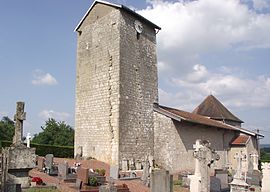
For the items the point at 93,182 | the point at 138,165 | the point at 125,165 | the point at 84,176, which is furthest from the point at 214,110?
the point at 84,176

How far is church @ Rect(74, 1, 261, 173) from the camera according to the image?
21.1 metres

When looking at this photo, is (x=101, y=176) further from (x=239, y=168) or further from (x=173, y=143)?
(x=173, y=143)

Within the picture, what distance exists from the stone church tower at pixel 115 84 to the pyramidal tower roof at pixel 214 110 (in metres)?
12.6

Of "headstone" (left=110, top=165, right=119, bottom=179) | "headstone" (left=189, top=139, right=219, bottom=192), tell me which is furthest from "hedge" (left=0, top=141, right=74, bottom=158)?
"headstone" (left=189, top=139, right=219, bottom=192)

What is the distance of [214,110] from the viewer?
115 feet

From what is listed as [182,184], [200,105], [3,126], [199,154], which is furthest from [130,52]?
Result: [3,126]

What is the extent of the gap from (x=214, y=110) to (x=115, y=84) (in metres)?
17.0

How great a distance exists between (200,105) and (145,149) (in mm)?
15685

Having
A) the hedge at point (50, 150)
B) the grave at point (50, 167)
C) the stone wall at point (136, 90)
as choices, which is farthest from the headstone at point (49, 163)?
the hedge at point (50, 150)

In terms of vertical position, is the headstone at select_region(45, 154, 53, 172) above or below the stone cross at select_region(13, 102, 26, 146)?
below

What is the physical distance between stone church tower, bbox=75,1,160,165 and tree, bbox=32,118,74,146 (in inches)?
900

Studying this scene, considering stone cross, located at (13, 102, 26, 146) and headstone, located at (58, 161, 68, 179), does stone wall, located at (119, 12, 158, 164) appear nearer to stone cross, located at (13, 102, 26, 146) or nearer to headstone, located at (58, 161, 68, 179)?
headstone, located at (58, 161, 68, 179)

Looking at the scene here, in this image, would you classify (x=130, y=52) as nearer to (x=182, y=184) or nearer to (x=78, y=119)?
(x=78, y=119)

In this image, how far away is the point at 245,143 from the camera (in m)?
28.8
